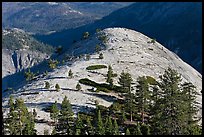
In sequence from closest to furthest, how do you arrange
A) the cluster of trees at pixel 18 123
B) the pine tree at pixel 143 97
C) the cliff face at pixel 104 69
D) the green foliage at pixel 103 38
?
the cluster of trees at pixel 18 123 → the pine tree at pixel 143 97 → the cliff face at pixel 104 69 → the green foliage at pixel 103 38

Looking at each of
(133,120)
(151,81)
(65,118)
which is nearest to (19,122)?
(65,118)

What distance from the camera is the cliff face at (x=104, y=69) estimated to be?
350 feet

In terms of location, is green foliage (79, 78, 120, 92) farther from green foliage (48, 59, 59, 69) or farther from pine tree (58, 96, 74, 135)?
pine tree (58, 96, 74, 135)

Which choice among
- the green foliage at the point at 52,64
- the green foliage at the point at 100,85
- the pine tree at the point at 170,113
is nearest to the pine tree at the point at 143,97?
the pine tree at the point at 170,113

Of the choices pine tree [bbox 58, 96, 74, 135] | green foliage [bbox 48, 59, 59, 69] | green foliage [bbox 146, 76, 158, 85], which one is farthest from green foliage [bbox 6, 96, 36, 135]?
green foliage [bbox 48, 59, 59, 69]

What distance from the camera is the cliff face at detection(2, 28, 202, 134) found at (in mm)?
106625

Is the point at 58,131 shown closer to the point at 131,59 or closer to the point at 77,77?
the point at 77,77

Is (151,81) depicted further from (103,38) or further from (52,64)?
(103,38)

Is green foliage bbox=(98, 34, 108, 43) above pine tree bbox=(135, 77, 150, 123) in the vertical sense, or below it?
above

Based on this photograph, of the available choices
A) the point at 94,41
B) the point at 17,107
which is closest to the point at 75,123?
the point at 17,107

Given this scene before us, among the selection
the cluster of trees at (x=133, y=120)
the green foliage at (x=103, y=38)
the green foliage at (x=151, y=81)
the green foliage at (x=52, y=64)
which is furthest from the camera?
the green foliage at (x=103, y=38)

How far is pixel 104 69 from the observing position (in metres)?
136

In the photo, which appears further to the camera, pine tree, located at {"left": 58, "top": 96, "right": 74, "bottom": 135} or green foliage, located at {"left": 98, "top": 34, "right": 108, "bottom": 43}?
green foliage, located at {"left": 98, "top": 34, "right": 108, "bottom": 43}

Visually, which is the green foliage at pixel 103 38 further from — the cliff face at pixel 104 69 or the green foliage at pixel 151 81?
the green foliage at pixel 151 81
